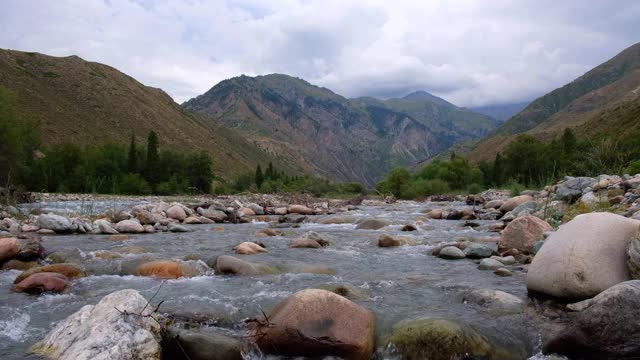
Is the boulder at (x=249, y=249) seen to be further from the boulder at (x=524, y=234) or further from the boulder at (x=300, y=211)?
the boulder at (x=300, y=211)

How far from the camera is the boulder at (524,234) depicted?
14.1 meters

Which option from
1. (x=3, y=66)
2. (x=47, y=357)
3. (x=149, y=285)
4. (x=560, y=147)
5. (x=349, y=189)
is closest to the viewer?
(x=47, y=357)

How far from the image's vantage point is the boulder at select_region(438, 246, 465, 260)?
579 inches

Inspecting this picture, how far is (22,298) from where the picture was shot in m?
9.66

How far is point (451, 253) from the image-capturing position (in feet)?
48.5

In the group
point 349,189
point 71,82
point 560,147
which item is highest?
point 71,82

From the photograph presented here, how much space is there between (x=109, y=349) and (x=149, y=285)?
16.4 ft

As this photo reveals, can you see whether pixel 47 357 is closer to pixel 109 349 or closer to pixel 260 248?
pixel 109 349

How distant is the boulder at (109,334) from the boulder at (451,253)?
9.96 meters

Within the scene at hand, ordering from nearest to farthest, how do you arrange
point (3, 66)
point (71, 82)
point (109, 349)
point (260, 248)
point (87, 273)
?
point (109, 349) → point (87, 273) → point (260, 248) → point (3, 66) → point (71, 82)

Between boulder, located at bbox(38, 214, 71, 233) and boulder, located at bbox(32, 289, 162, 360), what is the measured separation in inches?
559

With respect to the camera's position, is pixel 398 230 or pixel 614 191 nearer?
pixel 614 191

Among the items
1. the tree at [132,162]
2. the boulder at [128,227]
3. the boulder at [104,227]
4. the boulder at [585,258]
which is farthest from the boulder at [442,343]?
the tree at [132,162]

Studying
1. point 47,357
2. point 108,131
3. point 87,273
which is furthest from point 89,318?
point 108,131
